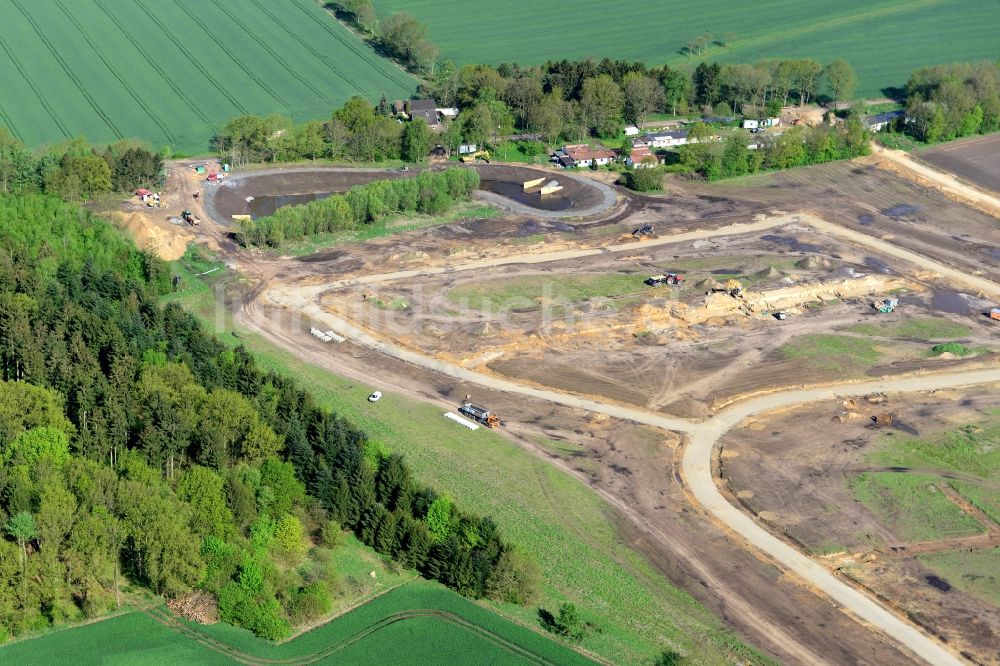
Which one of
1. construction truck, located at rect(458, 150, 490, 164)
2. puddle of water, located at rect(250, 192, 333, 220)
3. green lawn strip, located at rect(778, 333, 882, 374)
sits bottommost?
green lawn strip, located at rect(778, 333, 882, 374)

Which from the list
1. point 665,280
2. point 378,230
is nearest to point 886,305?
point 665,280

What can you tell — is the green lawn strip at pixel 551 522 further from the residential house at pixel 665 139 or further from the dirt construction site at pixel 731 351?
the residential house at pixel 665 139

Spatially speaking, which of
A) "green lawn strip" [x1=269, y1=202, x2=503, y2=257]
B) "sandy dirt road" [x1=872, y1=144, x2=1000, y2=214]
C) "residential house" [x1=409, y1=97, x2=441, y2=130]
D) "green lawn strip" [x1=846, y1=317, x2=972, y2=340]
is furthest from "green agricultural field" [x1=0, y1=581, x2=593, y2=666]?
"residential house" [x1=409, y1=97, x2=441, y2=130]

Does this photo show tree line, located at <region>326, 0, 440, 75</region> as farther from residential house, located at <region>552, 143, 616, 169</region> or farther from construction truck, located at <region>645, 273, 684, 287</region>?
construction truck, located at <region>645, 273, 684, 287</region>

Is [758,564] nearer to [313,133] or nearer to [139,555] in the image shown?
[139,555]

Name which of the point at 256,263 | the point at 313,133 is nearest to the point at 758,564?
the point at 256,263

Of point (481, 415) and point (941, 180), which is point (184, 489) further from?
point (941, 180)
